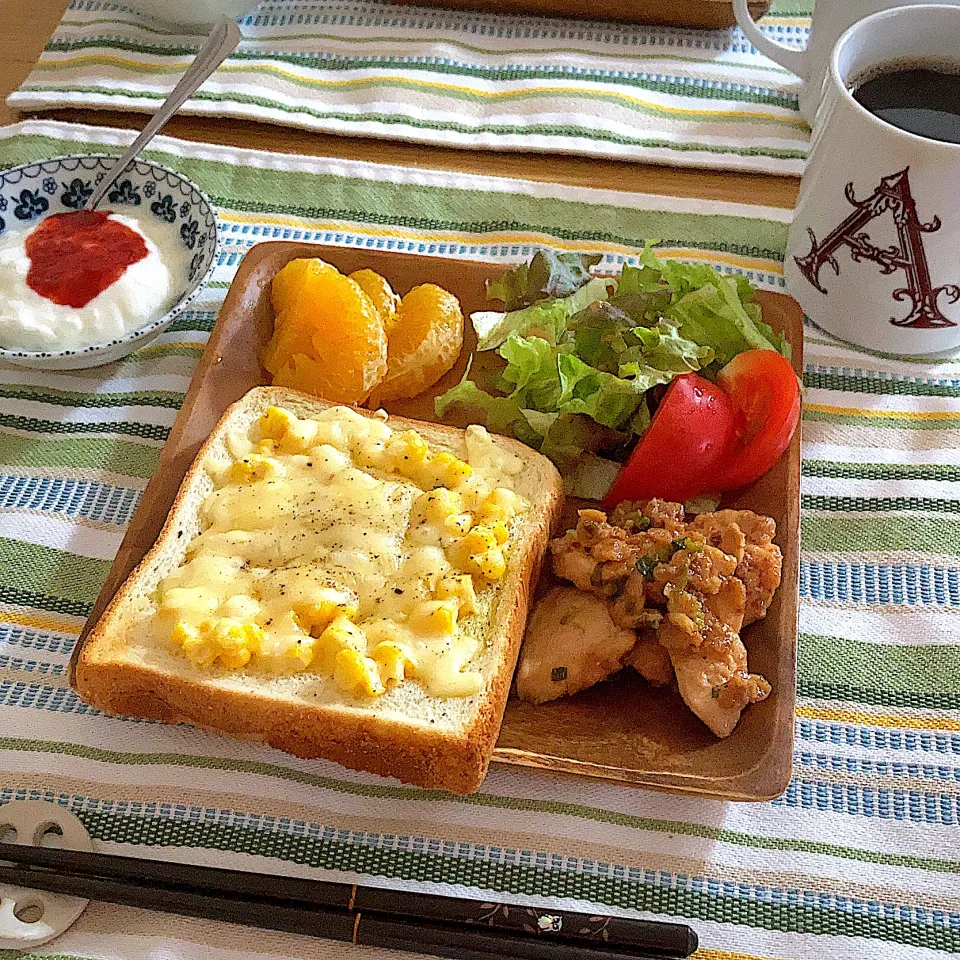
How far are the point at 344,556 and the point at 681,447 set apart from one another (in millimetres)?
707

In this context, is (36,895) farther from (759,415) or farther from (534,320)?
(759,415)

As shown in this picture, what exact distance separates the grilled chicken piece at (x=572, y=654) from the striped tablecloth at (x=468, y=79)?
1.62 metres

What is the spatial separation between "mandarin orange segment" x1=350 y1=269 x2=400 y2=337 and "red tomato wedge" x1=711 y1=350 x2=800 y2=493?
2.59ft

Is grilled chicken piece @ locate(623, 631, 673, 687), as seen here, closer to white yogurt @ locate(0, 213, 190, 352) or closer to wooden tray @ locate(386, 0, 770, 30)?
white yogurt @ locate(0, 213, 190, 352)

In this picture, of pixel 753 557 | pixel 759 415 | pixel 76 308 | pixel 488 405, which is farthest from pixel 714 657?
pixel 76 308

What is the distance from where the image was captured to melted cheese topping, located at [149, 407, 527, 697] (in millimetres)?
1771

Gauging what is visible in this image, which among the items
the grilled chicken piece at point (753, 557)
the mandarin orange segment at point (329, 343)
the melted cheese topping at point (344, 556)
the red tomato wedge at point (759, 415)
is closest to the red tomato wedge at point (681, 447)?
the red tomato wedge at point (759, 415)

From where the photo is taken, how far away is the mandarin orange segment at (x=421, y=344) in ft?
7.65

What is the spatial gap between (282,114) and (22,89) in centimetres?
83

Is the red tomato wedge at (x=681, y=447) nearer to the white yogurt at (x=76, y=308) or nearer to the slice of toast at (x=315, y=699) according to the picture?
the slice of toast at (x=315, y=699)

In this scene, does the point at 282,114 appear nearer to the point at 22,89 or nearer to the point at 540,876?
the point at 22,89

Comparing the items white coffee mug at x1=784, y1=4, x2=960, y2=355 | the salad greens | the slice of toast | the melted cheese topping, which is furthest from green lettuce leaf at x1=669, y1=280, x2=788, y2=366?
the slice of toast

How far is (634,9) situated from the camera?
127 inches

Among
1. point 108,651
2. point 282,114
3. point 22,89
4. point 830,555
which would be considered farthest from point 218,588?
point 22,89
